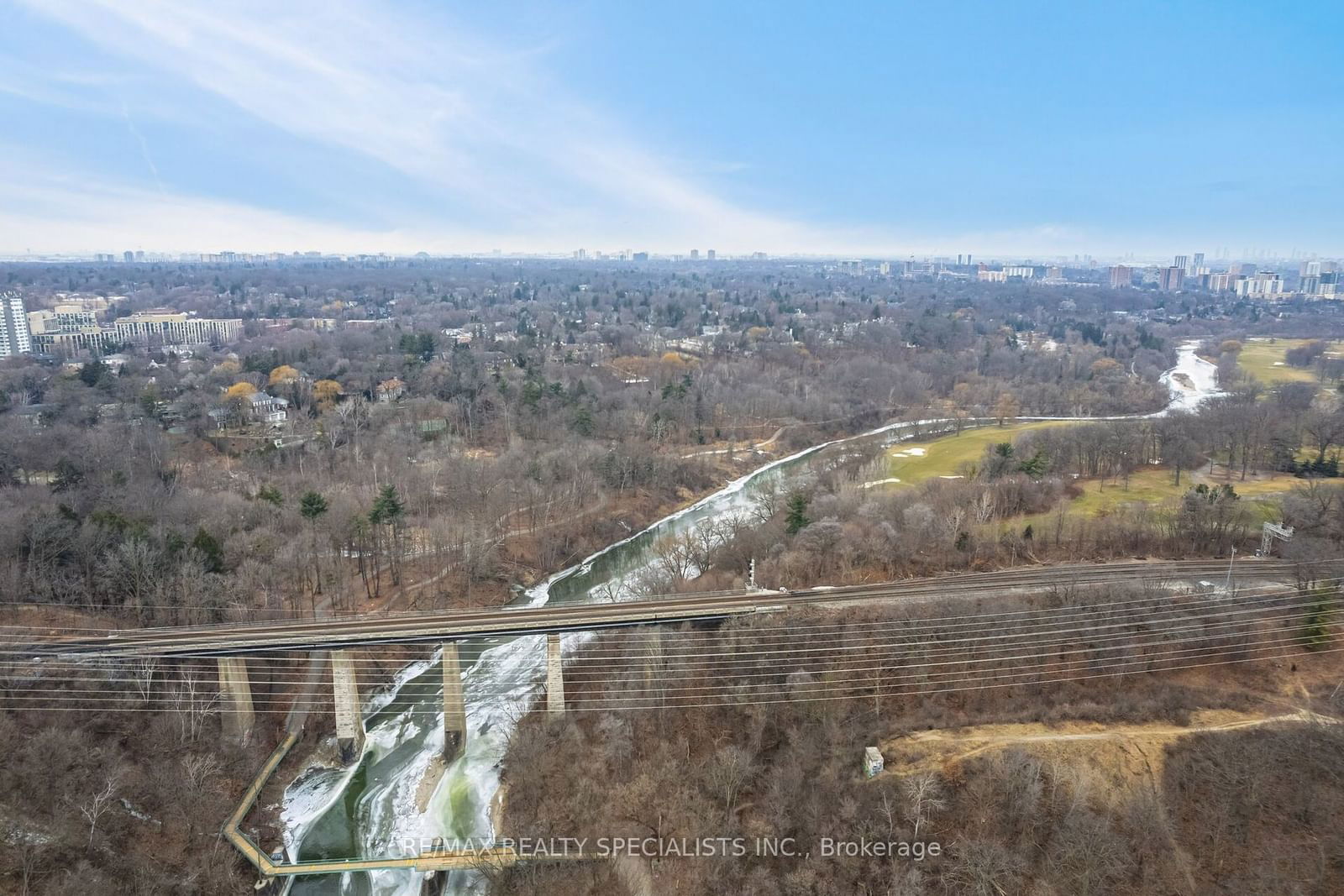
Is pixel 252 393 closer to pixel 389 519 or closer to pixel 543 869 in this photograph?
pixel 389 519

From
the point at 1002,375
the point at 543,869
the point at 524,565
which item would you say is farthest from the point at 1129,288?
the point at 543,869

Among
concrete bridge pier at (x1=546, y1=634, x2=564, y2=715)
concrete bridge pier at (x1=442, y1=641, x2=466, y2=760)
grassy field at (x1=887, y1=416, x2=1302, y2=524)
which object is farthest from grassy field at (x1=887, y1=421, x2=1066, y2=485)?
concrete bridge pier at (x1=442, y1=641, x2=466, y2=760)

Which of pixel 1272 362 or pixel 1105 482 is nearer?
pixel 1105 482

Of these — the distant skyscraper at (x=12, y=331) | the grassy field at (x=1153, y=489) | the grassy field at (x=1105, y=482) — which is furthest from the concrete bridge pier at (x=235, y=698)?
the distant skyscraper at (x=12, y=331)

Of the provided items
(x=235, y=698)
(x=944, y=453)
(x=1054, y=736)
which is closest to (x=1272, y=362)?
(x=944, y=453)

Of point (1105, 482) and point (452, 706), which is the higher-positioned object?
point (1105, 482)

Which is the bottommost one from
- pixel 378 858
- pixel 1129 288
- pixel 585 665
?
pixel 378 858

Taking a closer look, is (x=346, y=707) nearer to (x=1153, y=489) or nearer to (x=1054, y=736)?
(x=1054, y=736)
